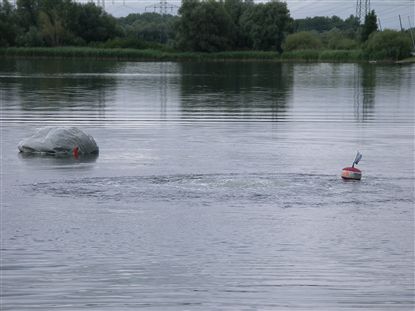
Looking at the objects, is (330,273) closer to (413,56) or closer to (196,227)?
(196,227)

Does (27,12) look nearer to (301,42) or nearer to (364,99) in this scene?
(301,42)

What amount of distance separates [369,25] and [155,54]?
99.2 feet

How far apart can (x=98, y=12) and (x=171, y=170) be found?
129 metres

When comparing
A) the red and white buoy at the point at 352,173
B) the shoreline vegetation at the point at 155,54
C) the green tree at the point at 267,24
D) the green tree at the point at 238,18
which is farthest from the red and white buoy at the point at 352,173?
the green tree at the point at 238,18

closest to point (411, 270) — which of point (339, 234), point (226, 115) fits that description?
point (339, 234)

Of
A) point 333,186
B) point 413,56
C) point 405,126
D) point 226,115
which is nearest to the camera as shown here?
point 333,186

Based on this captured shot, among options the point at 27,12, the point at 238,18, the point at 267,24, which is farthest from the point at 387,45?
the point at 27,12

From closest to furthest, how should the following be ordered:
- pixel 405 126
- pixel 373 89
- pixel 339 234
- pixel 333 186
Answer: pixel 339 234 < pixel 333 186 < pixel 405 126 < pixel 373 89

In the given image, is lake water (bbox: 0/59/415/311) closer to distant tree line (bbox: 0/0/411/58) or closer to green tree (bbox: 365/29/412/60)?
green tree (bbox: 365/29/412/60)

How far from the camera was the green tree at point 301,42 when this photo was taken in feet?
425

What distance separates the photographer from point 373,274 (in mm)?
11133

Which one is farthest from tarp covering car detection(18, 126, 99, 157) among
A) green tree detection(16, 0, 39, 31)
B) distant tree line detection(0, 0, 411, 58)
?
green tree detection(16, 0, 39, 31)

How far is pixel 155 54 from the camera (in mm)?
123375

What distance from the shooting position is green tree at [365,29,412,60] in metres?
114
